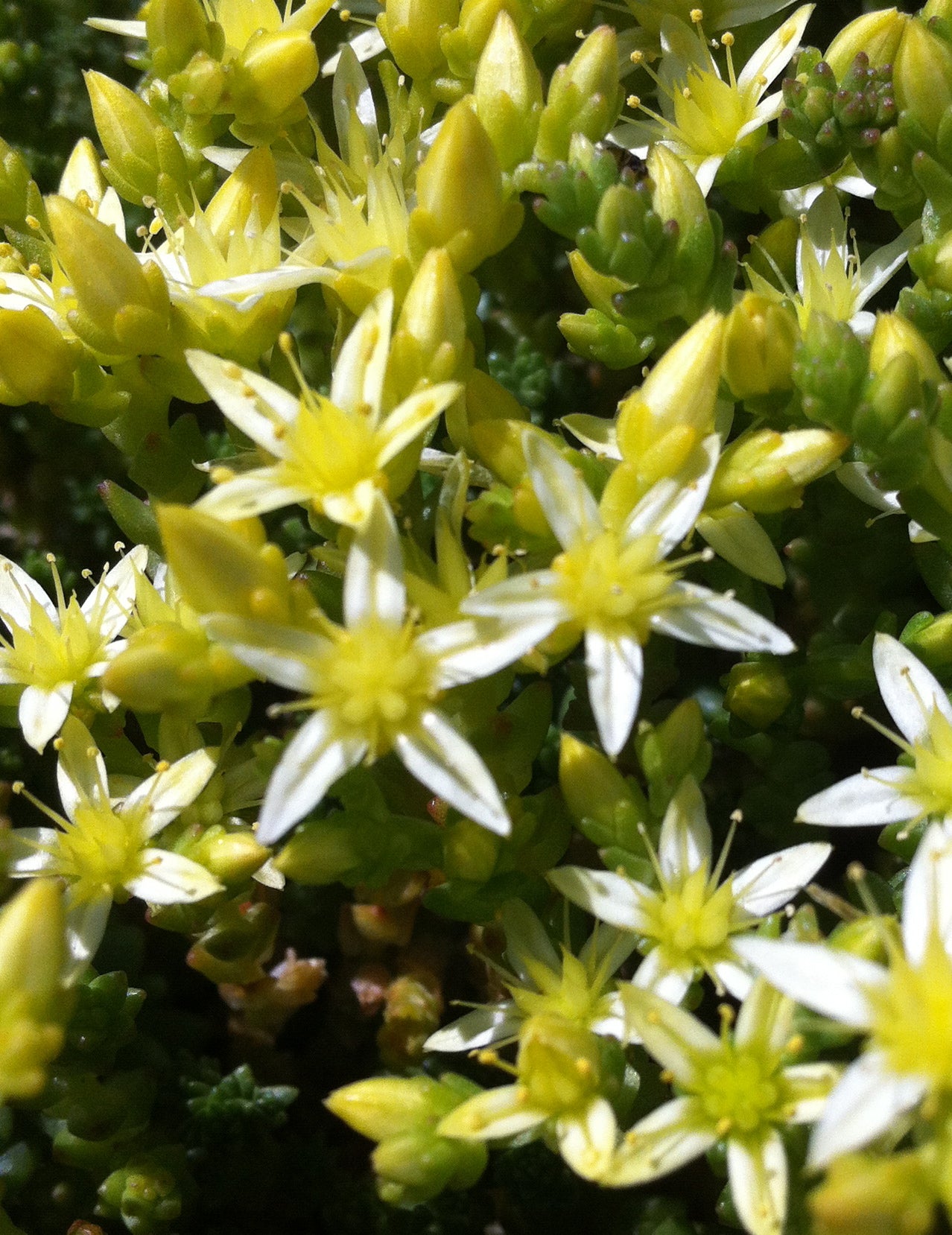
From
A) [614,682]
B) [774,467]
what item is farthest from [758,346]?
[614,682]

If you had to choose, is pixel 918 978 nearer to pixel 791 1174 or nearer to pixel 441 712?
pixel 791 1174

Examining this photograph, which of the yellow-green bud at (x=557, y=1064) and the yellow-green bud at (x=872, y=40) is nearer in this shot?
the yellow-green bud at (x=557, y=1064)

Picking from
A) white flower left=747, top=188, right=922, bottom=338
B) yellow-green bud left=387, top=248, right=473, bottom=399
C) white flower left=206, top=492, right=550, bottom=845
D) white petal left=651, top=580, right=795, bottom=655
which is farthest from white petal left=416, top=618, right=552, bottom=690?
white flower left=747, top=188, right=922, bottom=338

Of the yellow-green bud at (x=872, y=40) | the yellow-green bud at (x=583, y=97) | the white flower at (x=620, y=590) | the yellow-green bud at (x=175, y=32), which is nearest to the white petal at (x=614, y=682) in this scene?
the white flower at (x=620, y=590)

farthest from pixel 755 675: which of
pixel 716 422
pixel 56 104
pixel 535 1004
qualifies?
pixel 56 104

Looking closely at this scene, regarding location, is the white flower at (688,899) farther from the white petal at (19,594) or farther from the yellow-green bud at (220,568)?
the white petal at (19,594)

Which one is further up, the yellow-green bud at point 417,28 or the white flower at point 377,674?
the yellow-green bud at point 417,28

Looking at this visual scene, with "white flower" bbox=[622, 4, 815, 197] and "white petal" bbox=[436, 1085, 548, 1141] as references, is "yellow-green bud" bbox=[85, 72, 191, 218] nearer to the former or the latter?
"white flower" bbox=[622, 4, 815, 197]
